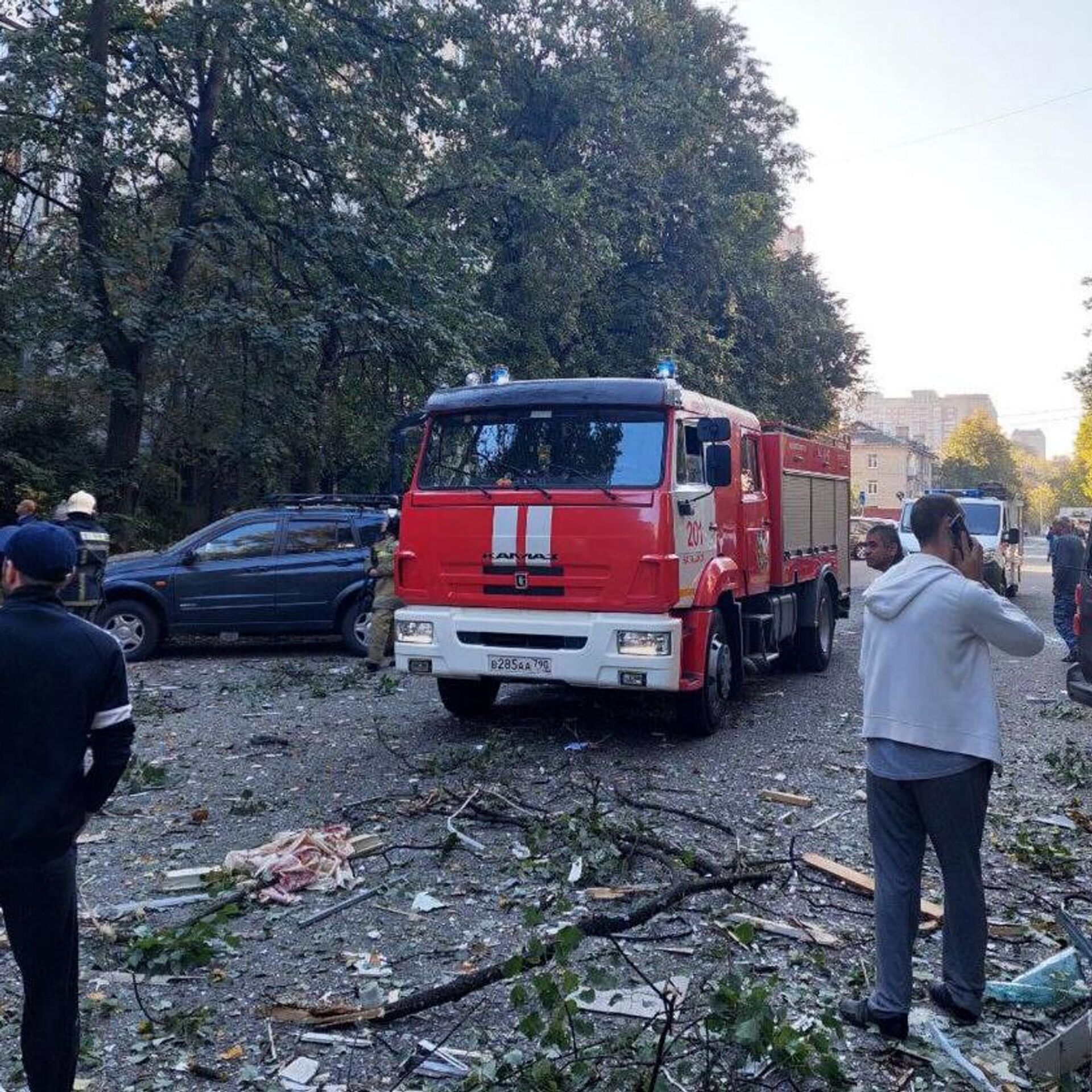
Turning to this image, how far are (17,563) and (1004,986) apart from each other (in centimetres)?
391

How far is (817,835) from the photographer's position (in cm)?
643

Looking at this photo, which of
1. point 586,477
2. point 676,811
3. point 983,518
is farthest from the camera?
point 983,518

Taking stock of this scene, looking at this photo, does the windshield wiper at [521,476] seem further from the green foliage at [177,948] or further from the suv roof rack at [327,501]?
the suv roof rack at [327,501]

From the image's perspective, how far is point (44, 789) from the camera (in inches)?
128

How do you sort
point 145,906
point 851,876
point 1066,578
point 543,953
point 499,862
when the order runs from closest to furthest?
point 543,953
point 145,906
point 851,876
point 499,862
point 1066,578

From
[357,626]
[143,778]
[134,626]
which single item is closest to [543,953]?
[143,778]

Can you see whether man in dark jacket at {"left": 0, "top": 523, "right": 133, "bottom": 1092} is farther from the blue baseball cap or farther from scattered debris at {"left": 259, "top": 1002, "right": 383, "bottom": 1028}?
scattered debris at {"left": 259, "top": 1002, "right": 383, "bottom": 1028}

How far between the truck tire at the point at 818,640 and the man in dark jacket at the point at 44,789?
10314mm

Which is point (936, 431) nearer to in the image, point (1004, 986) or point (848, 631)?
point (848, 631)

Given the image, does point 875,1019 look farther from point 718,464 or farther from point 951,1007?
point 718,464

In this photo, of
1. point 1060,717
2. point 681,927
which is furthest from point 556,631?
point 1060,717

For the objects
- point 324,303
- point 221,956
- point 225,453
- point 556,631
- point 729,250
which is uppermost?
point 729,250

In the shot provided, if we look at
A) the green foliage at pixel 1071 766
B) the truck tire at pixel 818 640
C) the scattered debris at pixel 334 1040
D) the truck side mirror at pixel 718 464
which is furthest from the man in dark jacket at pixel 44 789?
the truck tire at pixel 818 640

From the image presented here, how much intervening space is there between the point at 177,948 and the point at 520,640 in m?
3.92
